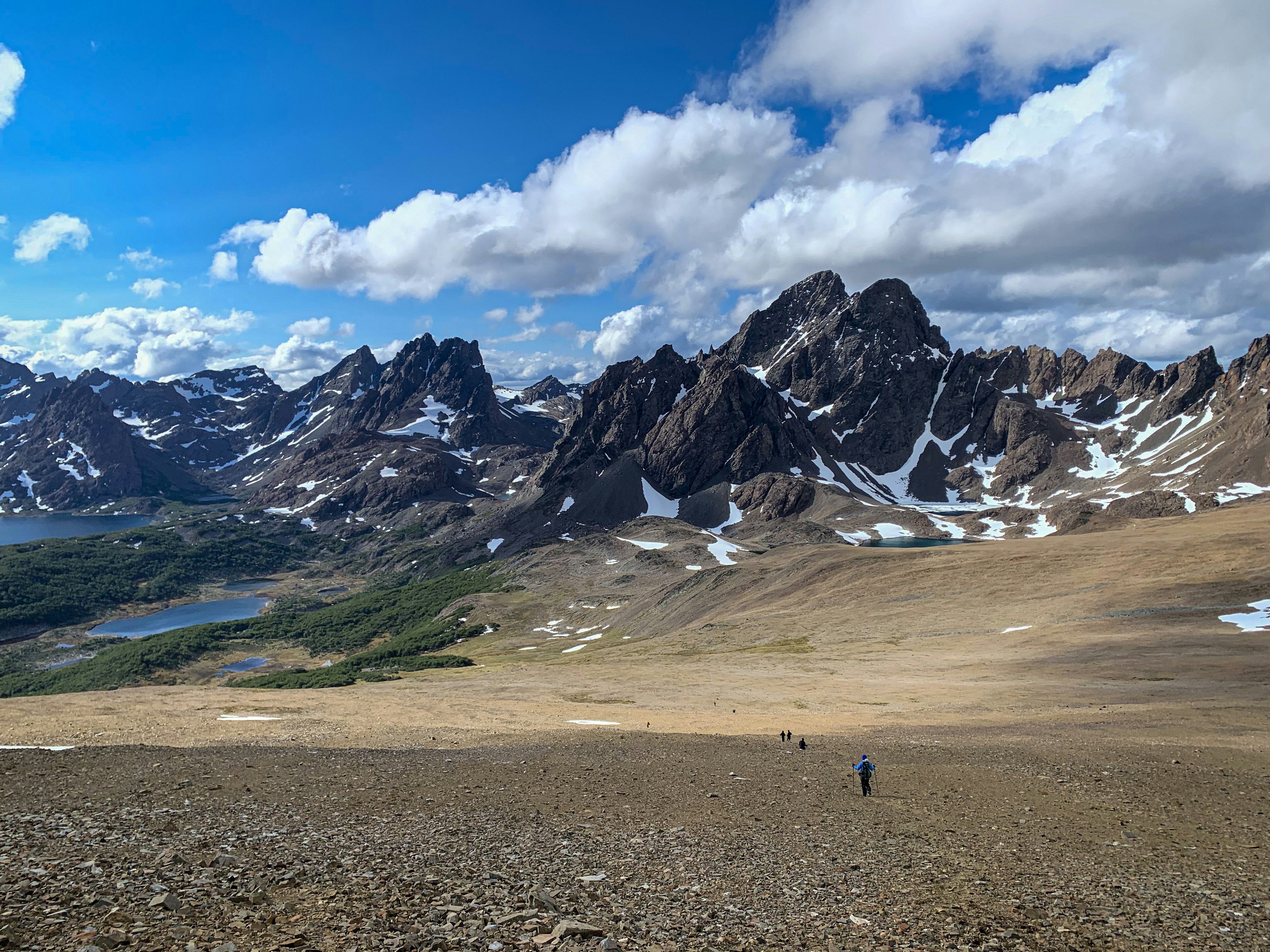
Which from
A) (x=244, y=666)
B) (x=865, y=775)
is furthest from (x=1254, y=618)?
(x=244, y=666)

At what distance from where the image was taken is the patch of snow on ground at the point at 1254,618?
6838 centimetres

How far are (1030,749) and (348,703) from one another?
1805 inches

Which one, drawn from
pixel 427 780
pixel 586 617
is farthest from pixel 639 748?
pixel 586 617

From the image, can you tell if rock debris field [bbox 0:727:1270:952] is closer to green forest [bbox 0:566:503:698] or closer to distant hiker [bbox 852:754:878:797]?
distant hiker [bbox 852:754:878:797]

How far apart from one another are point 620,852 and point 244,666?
602ft

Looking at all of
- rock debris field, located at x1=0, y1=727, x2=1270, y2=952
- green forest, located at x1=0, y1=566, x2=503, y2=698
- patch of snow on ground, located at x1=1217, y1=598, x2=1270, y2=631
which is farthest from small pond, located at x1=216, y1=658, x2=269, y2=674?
patch of snow on ground, located at x1=1217, y1=598, x2=1270, y2=631

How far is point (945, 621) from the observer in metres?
94.5

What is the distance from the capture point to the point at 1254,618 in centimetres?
7156

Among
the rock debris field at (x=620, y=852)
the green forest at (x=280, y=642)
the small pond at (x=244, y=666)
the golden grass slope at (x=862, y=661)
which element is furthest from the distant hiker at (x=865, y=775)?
the small pond at (x=244, y=666)

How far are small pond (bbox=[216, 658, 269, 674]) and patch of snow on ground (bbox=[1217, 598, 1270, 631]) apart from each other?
180m

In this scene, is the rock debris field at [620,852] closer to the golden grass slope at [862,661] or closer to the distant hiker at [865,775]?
the distant hiker at [865,775]

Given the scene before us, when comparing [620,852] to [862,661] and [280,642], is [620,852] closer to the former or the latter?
[862,661]

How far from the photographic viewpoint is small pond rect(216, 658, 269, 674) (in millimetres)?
164375

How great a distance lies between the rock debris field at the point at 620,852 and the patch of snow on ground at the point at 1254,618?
50.5 meters
